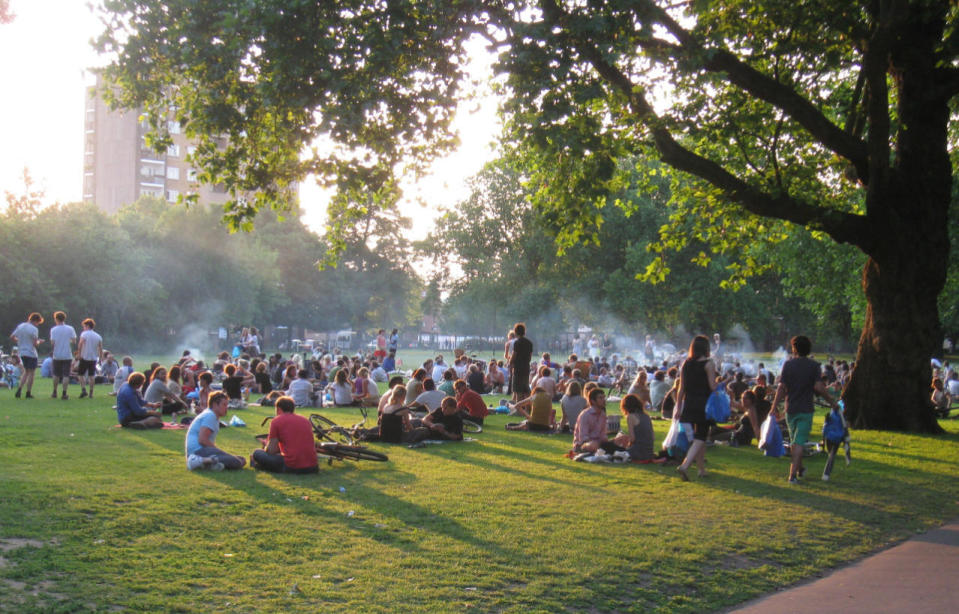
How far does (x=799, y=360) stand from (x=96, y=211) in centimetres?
4946

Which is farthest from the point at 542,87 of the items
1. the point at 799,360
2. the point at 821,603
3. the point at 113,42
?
the point at 821,603

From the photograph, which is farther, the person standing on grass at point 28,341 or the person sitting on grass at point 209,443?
the person standing on grass at point 28,341

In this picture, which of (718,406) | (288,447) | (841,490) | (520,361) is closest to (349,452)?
(288,447)

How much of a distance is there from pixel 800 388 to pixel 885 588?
441 centimetres

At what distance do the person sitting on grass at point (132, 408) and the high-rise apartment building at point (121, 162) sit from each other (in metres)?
78.8

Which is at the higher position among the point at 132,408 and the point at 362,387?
the point at 362,387

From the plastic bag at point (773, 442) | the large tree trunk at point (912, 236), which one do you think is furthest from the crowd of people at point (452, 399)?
the large tree trunk at point (912, 236)

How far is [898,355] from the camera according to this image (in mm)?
16547

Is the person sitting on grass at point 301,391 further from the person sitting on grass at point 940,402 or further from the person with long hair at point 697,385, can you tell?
the person sitting on grass at point 940,402

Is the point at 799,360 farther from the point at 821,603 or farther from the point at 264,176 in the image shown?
the point at 264,176

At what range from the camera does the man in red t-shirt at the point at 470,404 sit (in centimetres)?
1638

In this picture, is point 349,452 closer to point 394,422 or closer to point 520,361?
point 394,422

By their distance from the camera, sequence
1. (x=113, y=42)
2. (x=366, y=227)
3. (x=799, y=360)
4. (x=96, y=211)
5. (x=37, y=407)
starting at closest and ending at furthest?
(x=799, y=360)
(x=113, y=42)
(x=37, y=407)
(x=96, y=211)
(x=366, y=227)

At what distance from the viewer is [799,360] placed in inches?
403
